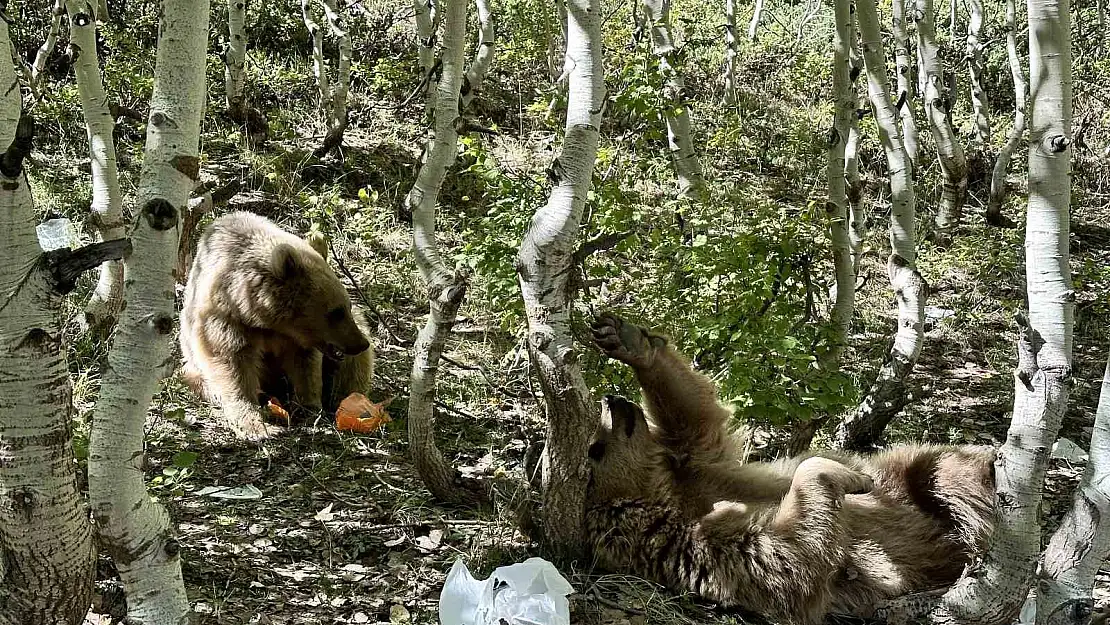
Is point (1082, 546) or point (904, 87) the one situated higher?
point (904, 87)

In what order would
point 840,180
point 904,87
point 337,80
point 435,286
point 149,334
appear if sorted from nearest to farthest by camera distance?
point 149,334
point 435,286
point 840,180
point 904,87
point 337,80

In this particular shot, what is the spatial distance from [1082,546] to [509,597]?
214 cm

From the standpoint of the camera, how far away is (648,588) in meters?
4.48

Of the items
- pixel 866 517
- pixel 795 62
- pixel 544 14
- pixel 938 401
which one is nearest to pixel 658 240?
pixel 866 517

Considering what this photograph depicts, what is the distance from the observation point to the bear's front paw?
4.27m

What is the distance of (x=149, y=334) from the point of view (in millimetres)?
2869

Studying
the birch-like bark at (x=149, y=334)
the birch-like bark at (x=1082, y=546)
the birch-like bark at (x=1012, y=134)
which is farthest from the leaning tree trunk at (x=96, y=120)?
the birch-like bark at (x=1012, y=134)

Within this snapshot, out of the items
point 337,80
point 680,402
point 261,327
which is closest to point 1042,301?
point 680,402

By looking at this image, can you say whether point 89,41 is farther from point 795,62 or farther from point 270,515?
point 795,62

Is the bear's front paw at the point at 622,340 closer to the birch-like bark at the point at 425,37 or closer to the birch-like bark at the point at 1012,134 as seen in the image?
the birch-like bark at the point at 425,37

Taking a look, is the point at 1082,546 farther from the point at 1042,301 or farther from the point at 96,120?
the point at 96,120

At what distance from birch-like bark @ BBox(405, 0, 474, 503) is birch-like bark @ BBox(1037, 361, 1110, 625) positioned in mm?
2669

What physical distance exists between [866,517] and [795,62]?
1200 cm

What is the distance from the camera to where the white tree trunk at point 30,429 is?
107 inches
